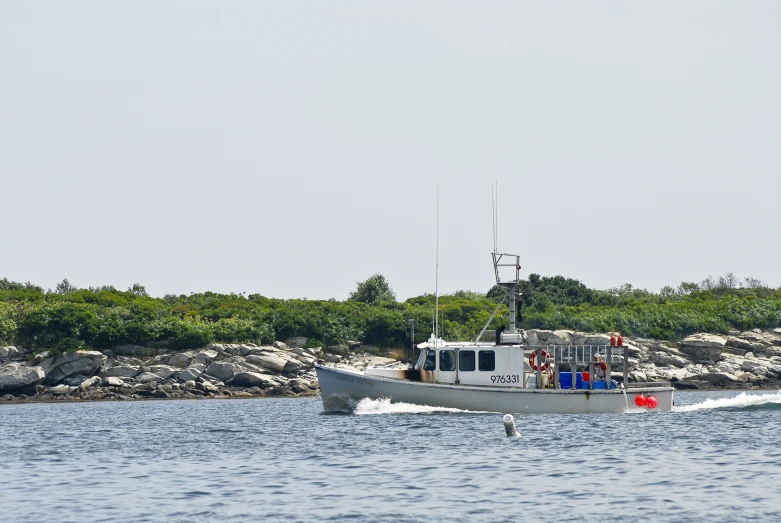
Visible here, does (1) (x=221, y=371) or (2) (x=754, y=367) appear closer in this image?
(1) (x=221, y=371)

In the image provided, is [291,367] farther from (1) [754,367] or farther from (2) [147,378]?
(1) [754,367]

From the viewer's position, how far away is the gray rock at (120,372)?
6612 centimetres

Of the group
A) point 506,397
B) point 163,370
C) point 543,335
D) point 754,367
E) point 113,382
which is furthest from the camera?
point 543,335

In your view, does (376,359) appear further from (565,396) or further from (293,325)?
(565,396)

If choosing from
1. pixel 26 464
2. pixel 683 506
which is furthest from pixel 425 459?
pixel 26 464

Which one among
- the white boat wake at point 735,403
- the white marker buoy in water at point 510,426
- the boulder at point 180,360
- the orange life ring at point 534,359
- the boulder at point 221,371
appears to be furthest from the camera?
the boulder at point 180,360

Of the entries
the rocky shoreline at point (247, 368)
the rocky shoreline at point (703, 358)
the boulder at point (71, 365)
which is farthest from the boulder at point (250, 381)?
the rocky shoreline at point (703, 358)

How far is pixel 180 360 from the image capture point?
68812mm

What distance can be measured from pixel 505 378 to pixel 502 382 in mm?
190

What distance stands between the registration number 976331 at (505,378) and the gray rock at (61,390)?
33.6 meters

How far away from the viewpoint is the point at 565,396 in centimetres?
3856

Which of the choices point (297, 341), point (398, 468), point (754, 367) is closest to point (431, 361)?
point (398, 468)

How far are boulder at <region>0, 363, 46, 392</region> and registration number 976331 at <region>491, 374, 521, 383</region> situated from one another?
117 ft

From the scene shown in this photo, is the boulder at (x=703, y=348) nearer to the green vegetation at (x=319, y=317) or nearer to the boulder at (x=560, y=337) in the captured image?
the green vegetation at (x=319, y=317)
